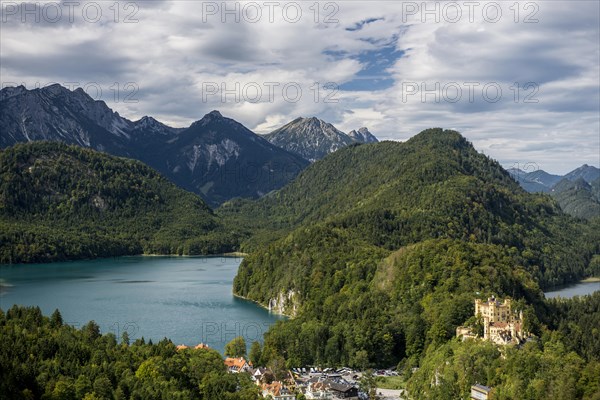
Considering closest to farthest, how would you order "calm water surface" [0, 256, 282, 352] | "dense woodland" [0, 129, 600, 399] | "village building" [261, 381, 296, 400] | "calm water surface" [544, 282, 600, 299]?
"dense woodland" [0, 129, 600, 399] → "village building" [261, 381, 296, 400] → "calm water surface" [0, 256, 282, 352] → "calm water surface" [544, 282, 600, 299]

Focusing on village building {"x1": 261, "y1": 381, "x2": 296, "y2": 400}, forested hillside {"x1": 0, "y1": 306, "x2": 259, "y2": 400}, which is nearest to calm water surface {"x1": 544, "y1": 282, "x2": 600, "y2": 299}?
village building {"x1": 261, "y1": 381, "x2": 296, "y2": 400}

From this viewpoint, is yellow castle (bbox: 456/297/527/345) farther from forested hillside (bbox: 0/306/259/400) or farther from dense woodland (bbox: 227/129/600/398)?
forested hillside (bbox: 0/306/259/400)

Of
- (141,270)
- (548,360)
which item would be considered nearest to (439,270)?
(548,360)

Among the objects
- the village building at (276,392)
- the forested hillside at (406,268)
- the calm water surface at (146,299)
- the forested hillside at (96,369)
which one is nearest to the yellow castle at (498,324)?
the forested hillside at (406,268)

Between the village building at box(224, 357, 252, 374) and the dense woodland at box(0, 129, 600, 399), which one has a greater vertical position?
the dense woodland at box(0, 129, 600, 399)

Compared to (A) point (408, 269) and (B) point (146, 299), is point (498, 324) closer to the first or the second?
(A) point (408, 269)

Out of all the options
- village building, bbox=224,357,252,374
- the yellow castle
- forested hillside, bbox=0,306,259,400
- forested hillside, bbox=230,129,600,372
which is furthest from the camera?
forested hillside, bbox=230,129,600,372

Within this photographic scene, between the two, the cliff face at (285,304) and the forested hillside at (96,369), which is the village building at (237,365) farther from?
the cliff face at (285,304)
